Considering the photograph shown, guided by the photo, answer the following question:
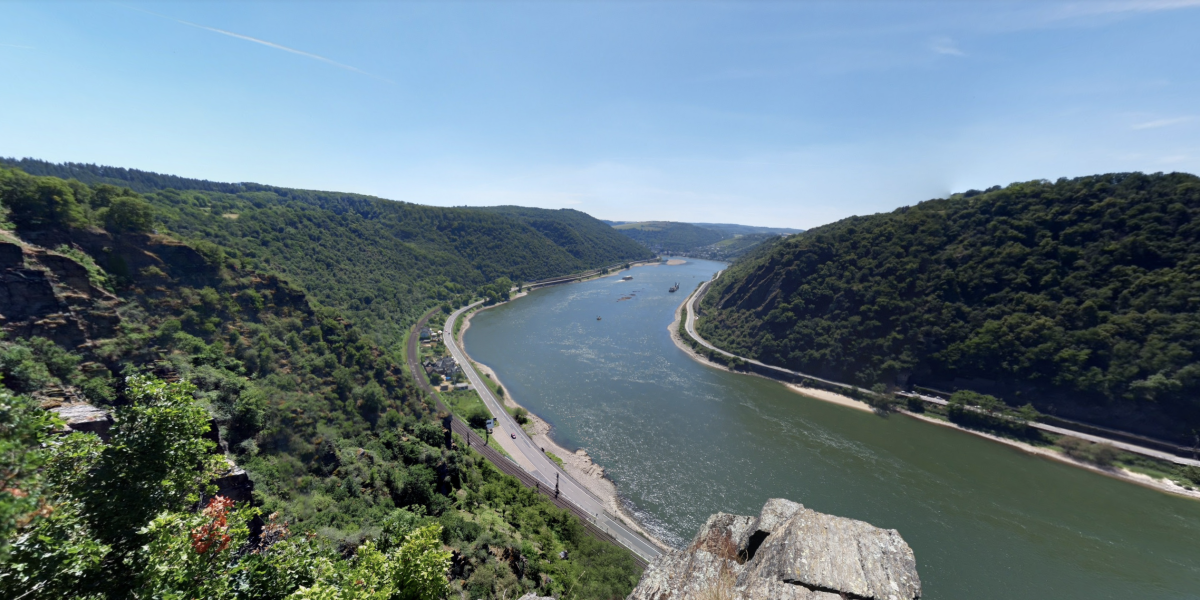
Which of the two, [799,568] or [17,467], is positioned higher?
[17,467]

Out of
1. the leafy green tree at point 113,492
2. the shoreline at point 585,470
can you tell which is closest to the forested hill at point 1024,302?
the shoreline at point 585,470

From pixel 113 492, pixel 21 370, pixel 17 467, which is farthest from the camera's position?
pixel 21 370

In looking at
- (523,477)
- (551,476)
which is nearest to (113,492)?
(523,477)

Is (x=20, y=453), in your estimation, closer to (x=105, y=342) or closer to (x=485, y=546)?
(x=485, y=546)

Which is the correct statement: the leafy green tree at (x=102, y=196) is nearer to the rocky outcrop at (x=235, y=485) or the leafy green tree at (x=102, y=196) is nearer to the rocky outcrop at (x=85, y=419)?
the rocky outcrop at (x=85, y=419)

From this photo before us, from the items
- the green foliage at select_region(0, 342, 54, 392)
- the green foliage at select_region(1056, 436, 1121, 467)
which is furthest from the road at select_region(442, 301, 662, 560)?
the green foliage at select_region(1056, 436, 1121, 467)

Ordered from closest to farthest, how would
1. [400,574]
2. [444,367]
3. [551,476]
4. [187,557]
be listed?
[187,557] < [400,574] < [551,476] < [444,367]

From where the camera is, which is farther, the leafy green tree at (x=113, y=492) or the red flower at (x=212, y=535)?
the red flower at (x=212, y=535)

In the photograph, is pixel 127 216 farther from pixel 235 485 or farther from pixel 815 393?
pixel 815 393
